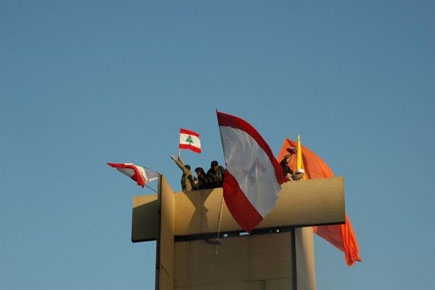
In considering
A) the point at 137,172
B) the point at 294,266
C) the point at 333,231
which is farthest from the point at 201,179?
the point at 333,231

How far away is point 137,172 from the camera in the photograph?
3997cm

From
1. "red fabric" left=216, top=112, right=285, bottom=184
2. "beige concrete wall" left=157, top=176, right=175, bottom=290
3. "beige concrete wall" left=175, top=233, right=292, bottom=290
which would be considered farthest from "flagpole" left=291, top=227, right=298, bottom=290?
"beige concrete wall" left=157, top=176, right=175, bottom=290

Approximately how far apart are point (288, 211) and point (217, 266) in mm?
2944

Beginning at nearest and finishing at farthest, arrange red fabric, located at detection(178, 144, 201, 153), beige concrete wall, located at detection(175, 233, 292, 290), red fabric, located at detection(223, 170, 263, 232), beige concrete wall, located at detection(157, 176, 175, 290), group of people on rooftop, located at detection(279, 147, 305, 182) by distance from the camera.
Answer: red fabric, located at detection(223, 170, 263, 232) < beige concrete wall, located at detection(157, 176, 175, 290) < beige concrete wall, located at detection(175, 233, 292, 290) < group of people on rooftop, located at detection(279, 147, 305, 182) < red fabric, located at detection(178, 144, 201, 153)

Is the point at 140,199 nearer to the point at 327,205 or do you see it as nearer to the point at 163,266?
the point at 163,266

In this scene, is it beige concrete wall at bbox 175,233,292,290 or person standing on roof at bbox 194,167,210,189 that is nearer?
beige concrete wall at bbox 175,233,292,290

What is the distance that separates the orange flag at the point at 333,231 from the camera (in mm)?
43344

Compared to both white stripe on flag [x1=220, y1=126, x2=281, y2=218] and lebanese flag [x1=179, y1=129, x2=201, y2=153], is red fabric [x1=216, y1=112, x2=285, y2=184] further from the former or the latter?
lebanese flag [x1=179, y1=129, x2=201, y2=153]

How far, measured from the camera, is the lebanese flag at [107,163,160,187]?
131 ft

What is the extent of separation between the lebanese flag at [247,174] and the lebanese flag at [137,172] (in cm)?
426

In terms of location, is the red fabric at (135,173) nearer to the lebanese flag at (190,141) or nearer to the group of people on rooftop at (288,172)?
the lebanese flag at (190,141)

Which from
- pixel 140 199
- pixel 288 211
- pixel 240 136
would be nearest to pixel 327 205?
pixel 288 211

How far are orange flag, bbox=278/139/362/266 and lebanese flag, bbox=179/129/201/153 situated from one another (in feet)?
18.2

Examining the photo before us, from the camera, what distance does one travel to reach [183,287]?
36.9 meters
